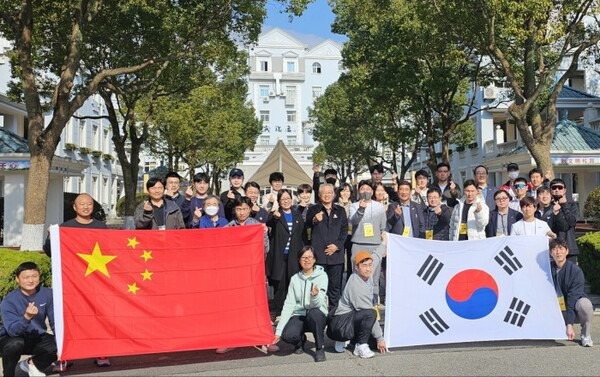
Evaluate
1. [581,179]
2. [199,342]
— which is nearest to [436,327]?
[199,342]

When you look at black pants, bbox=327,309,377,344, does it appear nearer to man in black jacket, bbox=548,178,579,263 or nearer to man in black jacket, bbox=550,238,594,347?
man in black jacket, bbox=550,238,594,347

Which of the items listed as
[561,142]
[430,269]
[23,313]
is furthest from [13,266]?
[561,142]

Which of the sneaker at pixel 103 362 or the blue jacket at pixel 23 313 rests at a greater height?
the blue jacket at pixel 23 313

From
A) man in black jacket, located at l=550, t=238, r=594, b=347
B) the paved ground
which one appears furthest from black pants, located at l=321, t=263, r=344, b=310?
man in black jacket, located at l=550, t=238, r=594, b=347

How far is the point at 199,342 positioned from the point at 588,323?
440cm

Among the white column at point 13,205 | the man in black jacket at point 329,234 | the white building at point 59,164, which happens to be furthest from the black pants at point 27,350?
the white column at point 13,205

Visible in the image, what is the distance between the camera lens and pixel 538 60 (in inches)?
547

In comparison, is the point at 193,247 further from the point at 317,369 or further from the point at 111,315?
the point at 317,369

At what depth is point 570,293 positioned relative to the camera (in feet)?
20.7

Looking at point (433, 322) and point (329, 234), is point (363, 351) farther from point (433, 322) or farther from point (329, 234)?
point (329, 234)

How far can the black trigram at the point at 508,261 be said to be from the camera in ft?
20.7

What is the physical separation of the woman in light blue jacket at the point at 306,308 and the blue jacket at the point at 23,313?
2.33 m

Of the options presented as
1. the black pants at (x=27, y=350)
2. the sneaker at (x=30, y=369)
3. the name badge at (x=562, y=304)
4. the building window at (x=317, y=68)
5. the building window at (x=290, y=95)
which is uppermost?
the building window at (x=317, y=68)

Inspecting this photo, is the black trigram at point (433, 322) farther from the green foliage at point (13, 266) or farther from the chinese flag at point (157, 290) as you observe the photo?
the green foliage at point (13, 266)
